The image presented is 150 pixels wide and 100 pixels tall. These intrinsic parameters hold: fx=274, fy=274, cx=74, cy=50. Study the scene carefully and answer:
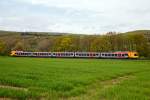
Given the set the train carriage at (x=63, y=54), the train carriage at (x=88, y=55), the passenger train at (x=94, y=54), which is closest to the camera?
the passenger train at (x=94, y=54)

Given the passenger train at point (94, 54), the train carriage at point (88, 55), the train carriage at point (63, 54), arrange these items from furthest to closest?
the train carriage at point (63, 54) < the train carriage at point (88, 55) < the passenger train at point (94, 54)

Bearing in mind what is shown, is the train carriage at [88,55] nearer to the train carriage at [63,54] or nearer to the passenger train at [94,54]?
the passenger train at [94,54]

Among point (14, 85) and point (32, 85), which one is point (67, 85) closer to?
point (32, 85)

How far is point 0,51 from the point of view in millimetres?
108812

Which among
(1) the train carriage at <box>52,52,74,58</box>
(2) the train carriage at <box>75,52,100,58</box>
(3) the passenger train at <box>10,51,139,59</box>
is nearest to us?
(3) the passenger train at <box>10,51,139,59</box>

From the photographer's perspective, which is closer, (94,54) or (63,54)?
(94,54)

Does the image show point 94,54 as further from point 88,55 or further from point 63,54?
point 63,54

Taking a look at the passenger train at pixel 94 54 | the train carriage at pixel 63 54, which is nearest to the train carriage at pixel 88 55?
the passenger train at pixel 94 54

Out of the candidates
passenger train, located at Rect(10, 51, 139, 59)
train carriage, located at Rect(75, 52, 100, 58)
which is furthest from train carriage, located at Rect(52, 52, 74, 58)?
train carriage, located at Rect(75, 52, 100, 58)

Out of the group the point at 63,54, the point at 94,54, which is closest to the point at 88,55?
the point at 94,54

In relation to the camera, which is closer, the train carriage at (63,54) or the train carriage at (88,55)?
the train carriage at (88,55)

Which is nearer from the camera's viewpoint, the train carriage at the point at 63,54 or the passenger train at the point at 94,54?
the passenger train at the point at 94,54

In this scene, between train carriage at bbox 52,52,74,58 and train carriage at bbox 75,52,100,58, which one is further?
train carriage at bbox 52,52,74,58

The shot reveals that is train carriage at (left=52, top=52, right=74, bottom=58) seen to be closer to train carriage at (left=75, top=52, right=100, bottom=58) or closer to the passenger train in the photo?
the passenger train
